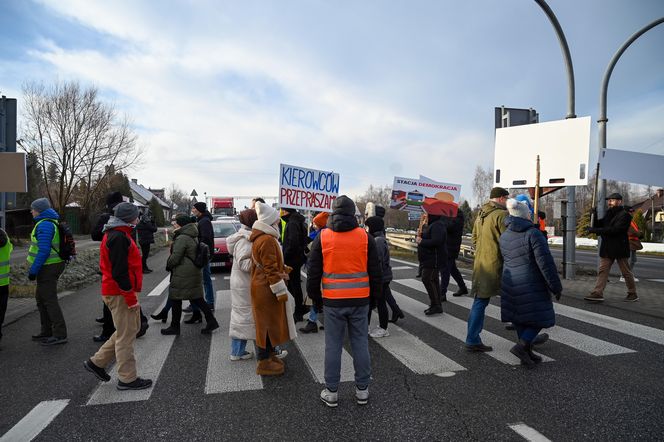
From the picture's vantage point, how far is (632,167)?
764cm

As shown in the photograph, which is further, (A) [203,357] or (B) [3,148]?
(B) [3,148]

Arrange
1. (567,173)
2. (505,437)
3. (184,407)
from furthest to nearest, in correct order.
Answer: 1. (567,173)
2. (184,407)
3. (505,437)

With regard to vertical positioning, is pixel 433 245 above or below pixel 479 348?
above

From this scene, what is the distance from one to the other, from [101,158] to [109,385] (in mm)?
31446

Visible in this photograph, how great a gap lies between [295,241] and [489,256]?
2.83m

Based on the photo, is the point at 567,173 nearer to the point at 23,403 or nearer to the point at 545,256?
the point at 545,256

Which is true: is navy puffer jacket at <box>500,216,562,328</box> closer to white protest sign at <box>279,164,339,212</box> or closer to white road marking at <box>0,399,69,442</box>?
white protest sign at <box>279,164,339,212</box>

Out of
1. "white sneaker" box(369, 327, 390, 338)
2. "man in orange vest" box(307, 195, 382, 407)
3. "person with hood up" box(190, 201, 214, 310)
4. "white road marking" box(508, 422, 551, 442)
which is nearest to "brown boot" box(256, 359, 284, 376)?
"man in orange vest" box(307, 195, 382, 407)

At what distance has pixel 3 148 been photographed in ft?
23.1

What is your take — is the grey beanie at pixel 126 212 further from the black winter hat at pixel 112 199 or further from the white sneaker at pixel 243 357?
the black winter hat at pixel 112 199

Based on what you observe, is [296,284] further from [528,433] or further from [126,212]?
[528,433]

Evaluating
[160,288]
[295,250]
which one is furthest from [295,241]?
[160,288]

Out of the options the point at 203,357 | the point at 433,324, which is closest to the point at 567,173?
the point at 433,324

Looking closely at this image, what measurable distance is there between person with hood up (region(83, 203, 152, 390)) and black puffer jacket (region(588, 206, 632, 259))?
25.6 feet
